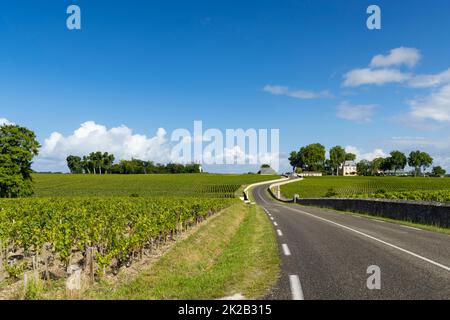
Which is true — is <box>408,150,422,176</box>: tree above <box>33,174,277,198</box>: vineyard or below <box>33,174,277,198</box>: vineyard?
above

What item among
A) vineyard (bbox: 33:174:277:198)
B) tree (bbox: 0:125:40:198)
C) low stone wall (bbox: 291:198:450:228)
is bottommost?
vineyard (bbox: 33:174:277:198)

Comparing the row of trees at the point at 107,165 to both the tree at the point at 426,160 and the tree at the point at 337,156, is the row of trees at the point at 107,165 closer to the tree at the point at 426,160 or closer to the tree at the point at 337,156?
the tree at the point at 337,156

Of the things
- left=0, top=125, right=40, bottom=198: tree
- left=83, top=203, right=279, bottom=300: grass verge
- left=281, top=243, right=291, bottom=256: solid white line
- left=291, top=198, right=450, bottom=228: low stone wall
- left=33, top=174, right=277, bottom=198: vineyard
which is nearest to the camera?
left=83, top=203, right=279, bottom=300: grass verge

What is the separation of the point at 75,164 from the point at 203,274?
634ft

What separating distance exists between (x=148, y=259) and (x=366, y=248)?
6.78m

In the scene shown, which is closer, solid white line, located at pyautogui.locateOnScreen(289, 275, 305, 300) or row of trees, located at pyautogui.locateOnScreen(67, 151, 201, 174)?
solid white line, located at pyautogui.locateOnScreen(289, 275, 305, 300)

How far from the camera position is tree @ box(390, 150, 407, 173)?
193875 millimetres

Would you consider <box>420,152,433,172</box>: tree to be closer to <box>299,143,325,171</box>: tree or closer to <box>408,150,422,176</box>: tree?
<box>408,150,422,176</box>: tree

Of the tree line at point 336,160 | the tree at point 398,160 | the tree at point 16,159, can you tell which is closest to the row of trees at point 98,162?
the tree line at point 336,160

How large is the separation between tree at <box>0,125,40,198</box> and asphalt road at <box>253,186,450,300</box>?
163 ft

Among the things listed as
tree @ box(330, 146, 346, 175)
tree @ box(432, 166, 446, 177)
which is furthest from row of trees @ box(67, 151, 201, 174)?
tree @ box(432, 166, 446, 177)

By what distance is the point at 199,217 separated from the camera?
20062mm
